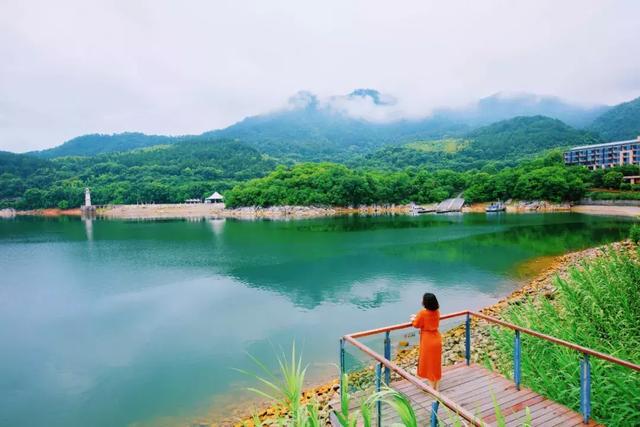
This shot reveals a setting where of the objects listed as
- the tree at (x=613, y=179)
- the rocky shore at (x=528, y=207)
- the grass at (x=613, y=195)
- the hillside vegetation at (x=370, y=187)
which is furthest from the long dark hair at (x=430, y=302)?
the tree at (x=613, y=179)

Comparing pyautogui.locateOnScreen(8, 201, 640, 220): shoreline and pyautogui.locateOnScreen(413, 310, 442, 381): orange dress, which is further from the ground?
pyautogui.locateOnScreen(413, 310, 442, 381): orange dress

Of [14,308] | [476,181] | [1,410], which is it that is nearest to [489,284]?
[1,410]

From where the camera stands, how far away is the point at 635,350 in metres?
5.50

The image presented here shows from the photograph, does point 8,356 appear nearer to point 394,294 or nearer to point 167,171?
point 394,294

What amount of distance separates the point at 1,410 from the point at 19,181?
119m

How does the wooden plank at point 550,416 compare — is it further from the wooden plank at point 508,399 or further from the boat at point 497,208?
the boat at point 497,208

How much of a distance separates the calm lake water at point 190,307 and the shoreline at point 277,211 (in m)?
35.0

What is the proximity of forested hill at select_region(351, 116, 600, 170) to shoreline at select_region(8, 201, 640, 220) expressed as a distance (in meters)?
43.1

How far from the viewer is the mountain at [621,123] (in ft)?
494

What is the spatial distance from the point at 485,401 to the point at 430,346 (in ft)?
2.88

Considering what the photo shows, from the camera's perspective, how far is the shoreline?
63.9 metres

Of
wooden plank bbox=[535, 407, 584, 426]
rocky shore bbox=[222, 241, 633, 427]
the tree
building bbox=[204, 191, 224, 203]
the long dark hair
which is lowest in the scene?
rocky shore bbox=[222, 241, 633, 427]

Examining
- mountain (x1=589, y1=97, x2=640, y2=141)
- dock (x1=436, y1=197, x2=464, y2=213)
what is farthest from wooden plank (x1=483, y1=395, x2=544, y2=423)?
mountain (x1=589, y1=97, x2=640, y2=141)

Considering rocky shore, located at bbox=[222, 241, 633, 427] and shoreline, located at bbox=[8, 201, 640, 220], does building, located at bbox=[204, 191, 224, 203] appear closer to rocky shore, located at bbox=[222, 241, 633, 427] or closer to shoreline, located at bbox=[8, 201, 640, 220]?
shoreline, located at bbox=[8, 201, 640, 220]
